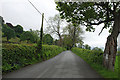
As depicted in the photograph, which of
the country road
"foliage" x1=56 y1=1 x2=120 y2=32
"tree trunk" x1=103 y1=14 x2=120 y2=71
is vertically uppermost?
"foliage" x1=56 y1=1 x2=120 y2=32

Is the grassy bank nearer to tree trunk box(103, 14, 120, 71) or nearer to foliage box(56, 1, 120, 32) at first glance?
tree trunk box(103, 14, 120, 71)

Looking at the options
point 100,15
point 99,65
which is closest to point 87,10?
point 100,15

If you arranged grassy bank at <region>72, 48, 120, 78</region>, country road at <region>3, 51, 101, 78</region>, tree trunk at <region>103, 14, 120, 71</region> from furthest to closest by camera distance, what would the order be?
tree trunk at <region>103, 14, 120, 71</region> → country road at <region>3, 51, 101, 78</region> → grassy bank at <region>72, 48, 120, 78</region>

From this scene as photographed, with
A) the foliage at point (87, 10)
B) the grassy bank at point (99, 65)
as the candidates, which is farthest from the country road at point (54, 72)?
the foliage at point (87, 10)

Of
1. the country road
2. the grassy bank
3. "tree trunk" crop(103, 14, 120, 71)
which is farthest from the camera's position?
"tree trunk" crop(103, 14, 120, 71)

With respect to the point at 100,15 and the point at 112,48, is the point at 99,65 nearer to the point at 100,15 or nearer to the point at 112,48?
the point at 112,48

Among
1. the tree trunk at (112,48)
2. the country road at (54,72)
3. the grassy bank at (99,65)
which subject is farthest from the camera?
the tree trunk at (112,48)

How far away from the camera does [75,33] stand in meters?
53.9

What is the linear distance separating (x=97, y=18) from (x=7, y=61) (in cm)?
1021

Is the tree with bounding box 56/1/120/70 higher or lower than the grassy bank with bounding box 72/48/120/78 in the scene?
higher

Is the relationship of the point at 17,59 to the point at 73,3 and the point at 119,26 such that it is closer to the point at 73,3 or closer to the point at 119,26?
the point at 73,3

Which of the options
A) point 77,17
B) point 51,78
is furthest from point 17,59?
point 77,17

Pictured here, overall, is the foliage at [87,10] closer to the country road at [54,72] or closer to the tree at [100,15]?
the tree at [100,15]

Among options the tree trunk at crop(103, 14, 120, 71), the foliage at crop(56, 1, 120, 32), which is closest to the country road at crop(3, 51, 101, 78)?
the tree trunk at crop(103, 14, 120, 71)
